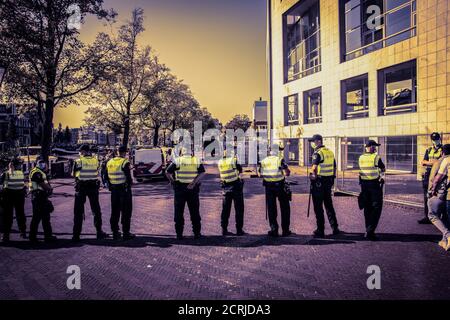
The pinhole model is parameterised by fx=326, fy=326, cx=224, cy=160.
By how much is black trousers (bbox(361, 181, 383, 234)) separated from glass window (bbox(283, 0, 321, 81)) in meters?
18.3

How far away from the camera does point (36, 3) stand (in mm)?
16328

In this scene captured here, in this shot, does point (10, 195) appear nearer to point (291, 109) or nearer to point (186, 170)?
point (186, 170)

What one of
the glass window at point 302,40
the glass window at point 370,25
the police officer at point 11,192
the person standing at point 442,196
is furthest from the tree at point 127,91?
the person standing at point 442,196

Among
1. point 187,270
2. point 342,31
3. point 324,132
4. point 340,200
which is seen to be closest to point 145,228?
point 187,270

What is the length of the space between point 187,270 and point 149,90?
29479 mm

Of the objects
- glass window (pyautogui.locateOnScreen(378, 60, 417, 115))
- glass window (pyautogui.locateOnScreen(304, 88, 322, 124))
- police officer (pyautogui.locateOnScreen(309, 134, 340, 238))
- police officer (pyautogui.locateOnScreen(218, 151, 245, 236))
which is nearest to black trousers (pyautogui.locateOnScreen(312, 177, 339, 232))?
police officer (pyautogui.locateOnScreen(309, 134, 340, 238))

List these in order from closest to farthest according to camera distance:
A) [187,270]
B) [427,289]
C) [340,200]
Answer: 1. [427,289]
2. [187,270]
3. [340,200]

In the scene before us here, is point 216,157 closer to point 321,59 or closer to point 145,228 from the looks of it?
point 321,59

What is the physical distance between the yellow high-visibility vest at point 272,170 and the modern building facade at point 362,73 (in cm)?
540

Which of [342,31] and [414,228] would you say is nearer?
[414,228]

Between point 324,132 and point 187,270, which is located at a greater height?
point 324,132
